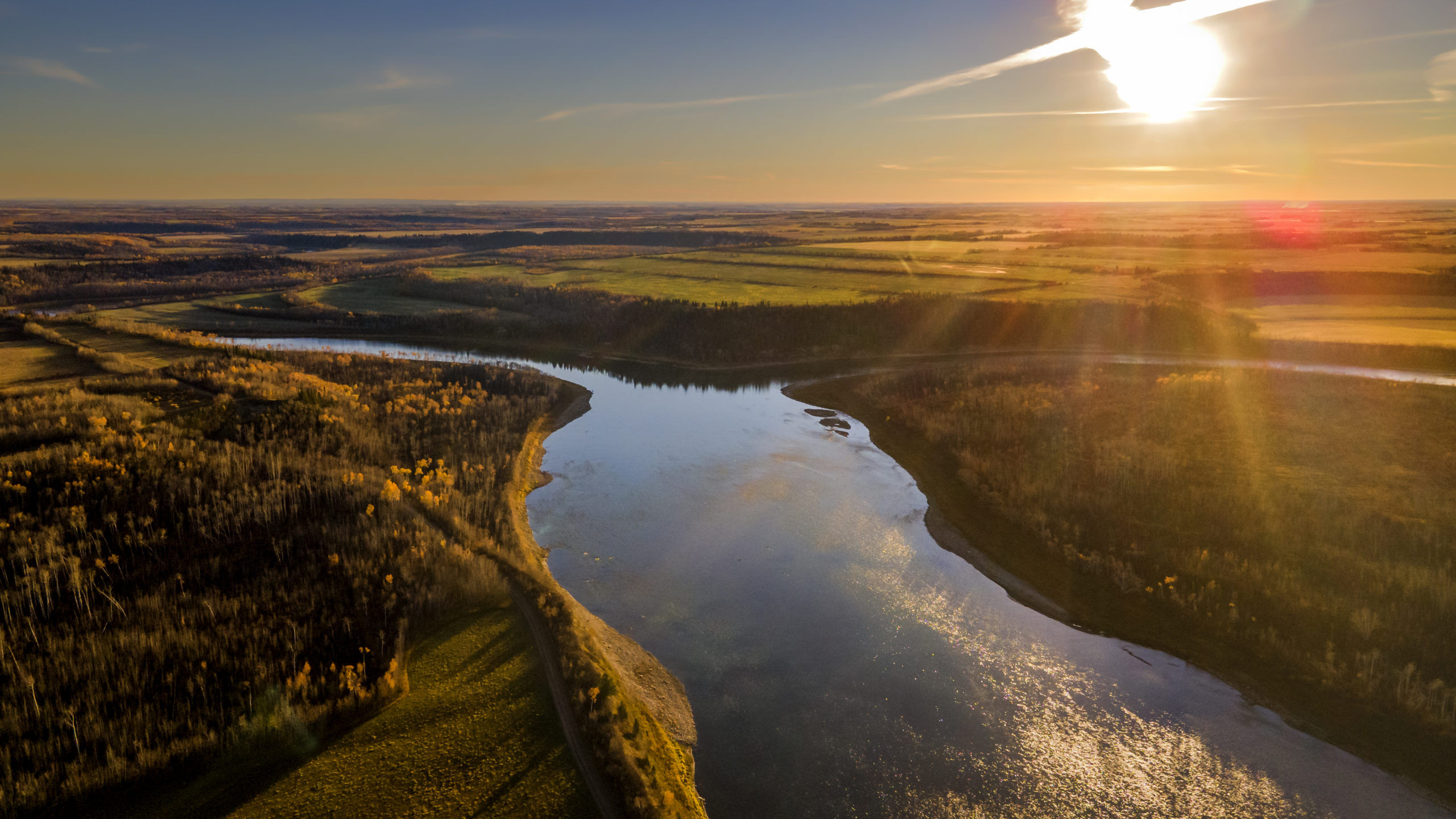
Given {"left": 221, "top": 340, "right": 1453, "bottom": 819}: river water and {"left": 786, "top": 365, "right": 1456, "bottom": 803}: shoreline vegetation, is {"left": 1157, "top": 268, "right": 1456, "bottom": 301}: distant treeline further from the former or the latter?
{"left": 221, "top": 340, "right": 1453, "bottom": 819}: river water

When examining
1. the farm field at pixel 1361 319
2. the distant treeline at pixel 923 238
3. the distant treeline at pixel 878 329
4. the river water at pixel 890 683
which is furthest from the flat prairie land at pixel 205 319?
the distant treeline at pixel 923 238

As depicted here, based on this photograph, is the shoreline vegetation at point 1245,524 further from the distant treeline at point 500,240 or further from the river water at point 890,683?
the distant treeline at point 500,240

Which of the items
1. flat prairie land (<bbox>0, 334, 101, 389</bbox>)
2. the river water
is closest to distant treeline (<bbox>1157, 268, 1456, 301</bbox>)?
the river water

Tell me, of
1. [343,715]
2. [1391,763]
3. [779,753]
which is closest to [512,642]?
[343,715]

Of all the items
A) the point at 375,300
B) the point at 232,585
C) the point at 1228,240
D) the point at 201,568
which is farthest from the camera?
the point at 1228,240

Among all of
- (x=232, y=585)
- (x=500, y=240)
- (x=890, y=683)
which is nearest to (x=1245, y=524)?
(x=890, y=683)

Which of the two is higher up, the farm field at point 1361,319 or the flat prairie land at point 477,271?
the flat prairie land at point 477,271

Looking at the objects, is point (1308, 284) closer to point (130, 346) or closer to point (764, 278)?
point (764, 278)
